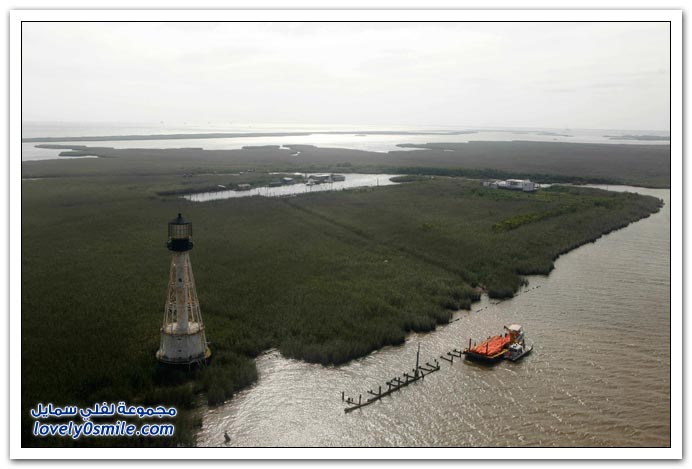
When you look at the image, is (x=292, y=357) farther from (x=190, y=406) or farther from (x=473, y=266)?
(x=473, y=266)

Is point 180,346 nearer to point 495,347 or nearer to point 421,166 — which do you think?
point 495,347

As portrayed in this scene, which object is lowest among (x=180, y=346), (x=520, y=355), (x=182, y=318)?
(x=520, y=355)

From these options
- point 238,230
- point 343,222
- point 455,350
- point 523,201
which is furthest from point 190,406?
point 523,201

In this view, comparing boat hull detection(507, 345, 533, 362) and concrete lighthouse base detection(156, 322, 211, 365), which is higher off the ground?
concrete lighthouse base detection(156, 322, 211, 365)

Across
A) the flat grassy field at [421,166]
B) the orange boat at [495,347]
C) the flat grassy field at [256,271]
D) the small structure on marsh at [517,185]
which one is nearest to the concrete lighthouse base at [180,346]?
the flat grassy field at [256,271]

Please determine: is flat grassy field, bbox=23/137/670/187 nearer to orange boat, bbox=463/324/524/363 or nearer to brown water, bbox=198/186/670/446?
brown water, bbox=198/186/670/446

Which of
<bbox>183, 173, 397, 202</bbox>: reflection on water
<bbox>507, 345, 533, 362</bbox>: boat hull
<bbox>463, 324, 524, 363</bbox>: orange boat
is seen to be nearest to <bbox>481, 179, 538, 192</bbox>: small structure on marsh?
<bbox>183, 173, 397, 202</bbox>: reflection on water

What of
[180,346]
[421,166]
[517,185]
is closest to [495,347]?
[180,346]
